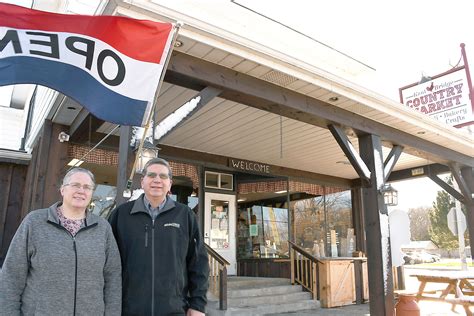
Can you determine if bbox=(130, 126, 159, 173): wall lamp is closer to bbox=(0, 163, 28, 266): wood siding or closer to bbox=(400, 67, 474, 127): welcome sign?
bbox=(0, 163, 28, 266): wood siding

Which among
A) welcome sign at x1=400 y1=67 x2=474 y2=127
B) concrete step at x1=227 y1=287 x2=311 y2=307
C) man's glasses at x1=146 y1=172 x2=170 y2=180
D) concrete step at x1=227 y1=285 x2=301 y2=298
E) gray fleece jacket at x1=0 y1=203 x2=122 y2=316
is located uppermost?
welcome sign at x1=400 y1=67 x2=474 y2=127

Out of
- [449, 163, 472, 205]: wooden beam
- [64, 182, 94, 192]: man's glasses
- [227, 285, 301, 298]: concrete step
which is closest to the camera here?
[64, 182, 94, 192]: man's glasses

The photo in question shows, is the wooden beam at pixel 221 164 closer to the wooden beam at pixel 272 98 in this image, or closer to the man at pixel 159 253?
the wooden beam at pixel 272 98

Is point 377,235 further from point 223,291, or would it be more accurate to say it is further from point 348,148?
point 223,291

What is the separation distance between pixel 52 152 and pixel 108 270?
4.50m

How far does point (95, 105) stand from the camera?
2.74 meters

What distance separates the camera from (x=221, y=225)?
8.95 meters

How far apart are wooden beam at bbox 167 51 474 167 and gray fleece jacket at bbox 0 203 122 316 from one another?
81.9 inches

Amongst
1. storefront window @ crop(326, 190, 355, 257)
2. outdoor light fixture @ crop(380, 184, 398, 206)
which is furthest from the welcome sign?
outdoor light fixture @ crop(380, 184, 398, 206)

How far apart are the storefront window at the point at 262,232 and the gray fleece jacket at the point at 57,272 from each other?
286 inches

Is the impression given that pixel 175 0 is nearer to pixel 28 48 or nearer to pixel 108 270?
pixel 28 48

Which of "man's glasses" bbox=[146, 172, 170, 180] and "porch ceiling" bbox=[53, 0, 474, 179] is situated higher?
"porch ceiling" bbox=[53, 0, 474, 179]

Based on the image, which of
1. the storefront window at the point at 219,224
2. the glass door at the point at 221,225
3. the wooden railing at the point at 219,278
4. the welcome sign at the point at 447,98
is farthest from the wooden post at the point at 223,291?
the welcome sign at the point at 447,98

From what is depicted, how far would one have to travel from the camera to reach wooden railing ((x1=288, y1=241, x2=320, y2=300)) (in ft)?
25.7
